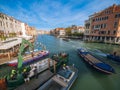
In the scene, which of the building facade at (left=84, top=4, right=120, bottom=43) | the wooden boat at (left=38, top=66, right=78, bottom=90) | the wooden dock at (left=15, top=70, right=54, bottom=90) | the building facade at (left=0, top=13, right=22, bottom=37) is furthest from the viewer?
the building facade at (left=84, top=4, right=120, bottom=43)

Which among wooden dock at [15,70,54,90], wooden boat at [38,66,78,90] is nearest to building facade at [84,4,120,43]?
wooden boat at [38,66,78,90]

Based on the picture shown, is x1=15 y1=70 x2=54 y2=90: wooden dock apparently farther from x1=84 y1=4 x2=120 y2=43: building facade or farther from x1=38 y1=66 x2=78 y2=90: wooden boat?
x1=84 y1=4 x2=120 y2=43: building facade

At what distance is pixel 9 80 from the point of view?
27.1 feet

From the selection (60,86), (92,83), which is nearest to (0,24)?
(60,86)

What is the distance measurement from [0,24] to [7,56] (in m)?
13.4

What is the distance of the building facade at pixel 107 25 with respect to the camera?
35.3 meters

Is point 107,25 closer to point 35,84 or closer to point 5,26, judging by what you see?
point 35,84

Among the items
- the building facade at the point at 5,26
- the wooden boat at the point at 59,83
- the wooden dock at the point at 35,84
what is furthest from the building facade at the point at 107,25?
the building facade at the point at 5,26

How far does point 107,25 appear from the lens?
38.6m

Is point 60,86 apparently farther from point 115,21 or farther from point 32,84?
point 115,21

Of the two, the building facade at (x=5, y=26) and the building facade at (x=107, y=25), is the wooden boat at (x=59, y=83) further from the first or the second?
the building facade at (x=107, y=25)

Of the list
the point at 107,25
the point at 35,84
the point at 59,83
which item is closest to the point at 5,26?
the point at 35,84

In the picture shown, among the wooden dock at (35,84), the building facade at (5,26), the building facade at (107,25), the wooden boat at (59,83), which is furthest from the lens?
the building facade at (107,25)

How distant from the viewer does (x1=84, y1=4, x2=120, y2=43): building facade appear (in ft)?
116
